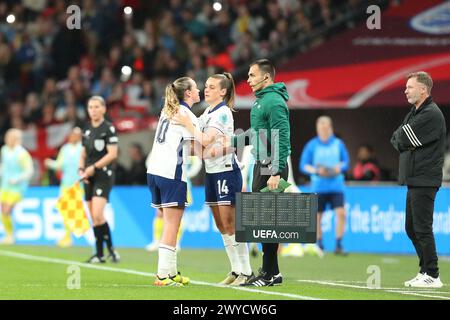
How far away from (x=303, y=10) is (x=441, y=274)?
12.3 m

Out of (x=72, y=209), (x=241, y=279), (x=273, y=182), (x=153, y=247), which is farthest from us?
(x=153, y=247)

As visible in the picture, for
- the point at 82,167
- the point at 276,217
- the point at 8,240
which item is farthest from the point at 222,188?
the point at 8,240

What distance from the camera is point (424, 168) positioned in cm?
1239

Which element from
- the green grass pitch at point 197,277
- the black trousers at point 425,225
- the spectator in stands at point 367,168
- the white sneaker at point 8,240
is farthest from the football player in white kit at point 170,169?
the white sneaker at point 8,240

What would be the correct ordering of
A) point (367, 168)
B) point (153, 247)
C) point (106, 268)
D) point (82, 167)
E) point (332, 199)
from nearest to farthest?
point (106, 268) < point (82, 167) < point (332, 199) < point (153, 247) < point (367, 168)

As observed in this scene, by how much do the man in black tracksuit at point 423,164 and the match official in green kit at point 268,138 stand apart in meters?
1.58

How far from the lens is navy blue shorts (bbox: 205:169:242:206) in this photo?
11898mm

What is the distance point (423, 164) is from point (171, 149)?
114 inches

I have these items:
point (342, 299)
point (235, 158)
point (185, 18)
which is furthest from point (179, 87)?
point (185, 18)

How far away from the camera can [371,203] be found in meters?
20.0

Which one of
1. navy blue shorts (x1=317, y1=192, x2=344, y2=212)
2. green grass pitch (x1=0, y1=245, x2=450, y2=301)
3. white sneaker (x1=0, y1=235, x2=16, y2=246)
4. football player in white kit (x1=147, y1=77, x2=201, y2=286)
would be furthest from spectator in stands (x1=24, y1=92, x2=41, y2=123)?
football player in white kit (x1=147, y1=77, x2=201, y2=286)

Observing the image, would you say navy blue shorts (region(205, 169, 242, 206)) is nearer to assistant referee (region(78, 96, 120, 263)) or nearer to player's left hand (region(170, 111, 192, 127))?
player's left hand (region(170, 111, 192, 127))

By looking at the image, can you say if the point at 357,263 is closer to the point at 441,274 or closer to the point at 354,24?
the point at 441,274

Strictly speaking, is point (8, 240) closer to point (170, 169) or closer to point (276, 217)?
point (170, 169)
